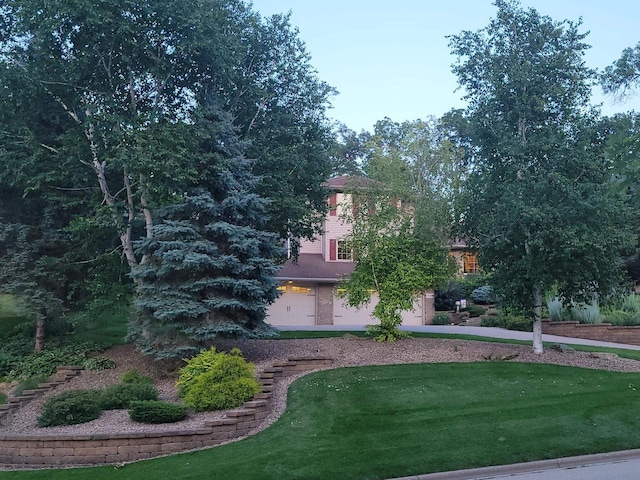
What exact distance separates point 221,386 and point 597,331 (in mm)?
16443

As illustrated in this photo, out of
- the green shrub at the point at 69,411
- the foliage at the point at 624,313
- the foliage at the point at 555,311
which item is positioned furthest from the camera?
the foliage at the point at 555,311

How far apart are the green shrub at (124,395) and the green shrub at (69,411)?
2.40 feet

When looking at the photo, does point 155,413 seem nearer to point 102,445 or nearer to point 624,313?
point 102,445

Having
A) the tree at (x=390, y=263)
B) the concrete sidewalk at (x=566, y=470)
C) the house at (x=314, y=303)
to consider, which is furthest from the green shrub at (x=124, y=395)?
the house at (x=314, y=303)

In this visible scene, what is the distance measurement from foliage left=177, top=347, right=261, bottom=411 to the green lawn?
3.26 feet

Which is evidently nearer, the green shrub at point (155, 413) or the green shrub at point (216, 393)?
the green shrub at point (155, 413)

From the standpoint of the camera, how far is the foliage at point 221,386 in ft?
38.0

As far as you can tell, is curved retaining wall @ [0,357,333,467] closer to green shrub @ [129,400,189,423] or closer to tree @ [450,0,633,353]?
green shrub @ [129,400,189,423]

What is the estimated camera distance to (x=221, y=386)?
11688 mm

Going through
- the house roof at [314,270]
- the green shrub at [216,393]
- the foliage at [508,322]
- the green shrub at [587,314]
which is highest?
the house roof at [314,270]

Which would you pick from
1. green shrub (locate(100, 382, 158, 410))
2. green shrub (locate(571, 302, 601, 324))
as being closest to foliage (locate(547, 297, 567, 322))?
green shrub (locate(571, 302, 601, 324))

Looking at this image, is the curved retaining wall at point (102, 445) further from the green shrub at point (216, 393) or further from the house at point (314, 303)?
the house at point (314, 303)

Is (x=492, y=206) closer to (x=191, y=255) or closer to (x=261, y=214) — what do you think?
(x=261, y=214)

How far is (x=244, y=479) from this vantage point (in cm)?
→ 827
